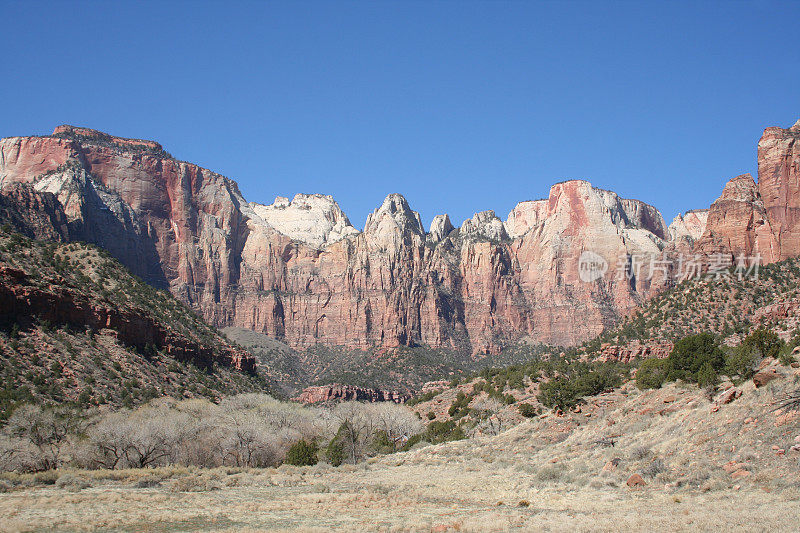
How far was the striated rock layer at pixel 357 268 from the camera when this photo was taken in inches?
6644

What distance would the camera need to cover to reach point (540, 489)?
1104 inches

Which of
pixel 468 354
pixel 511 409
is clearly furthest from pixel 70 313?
pixel 468 354

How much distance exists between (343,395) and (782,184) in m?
69.5

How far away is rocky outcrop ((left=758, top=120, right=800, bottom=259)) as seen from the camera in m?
75.4

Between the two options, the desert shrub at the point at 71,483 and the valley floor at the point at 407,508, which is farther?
the desert shrub at the point at 71,483

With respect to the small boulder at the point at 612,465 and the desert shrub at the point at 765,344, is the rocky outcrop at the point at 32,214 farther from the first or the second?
the desert shrub at the point at 765,344

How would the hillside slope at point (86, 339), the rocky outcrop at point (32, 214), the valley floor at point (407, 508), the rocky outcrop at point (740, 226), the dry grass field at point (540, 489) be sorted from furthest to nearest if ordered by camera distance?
the rocky outcrop at point (32, 214), the rocky outcrop at point (740, 226), the hillside slope at point (86, 339), the dry grass field at point (540, 489), the valley floor at point (407, 508)

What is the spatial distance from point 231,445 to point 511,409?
23611 mm

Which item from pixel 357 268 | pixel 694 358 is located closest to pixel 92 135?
pixel 357 268

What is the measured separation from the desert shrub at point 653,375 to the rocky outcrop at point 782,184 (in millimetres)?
33986

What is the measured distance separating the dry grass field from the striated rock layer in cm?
12244

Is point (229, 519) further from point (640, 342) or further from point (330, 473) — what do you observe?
point (640, 342)

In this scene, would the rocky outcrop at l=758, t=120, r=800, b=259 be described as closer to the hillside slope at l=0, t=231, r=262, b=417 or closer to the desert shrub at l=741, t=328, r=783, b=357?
the desert shrub at l=741, t=328, r=783, b=357

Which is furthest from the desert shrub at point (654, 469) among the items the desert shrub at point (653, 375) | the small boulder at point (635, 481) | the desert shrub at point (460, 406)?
the desert shrub at point (460, 406)
